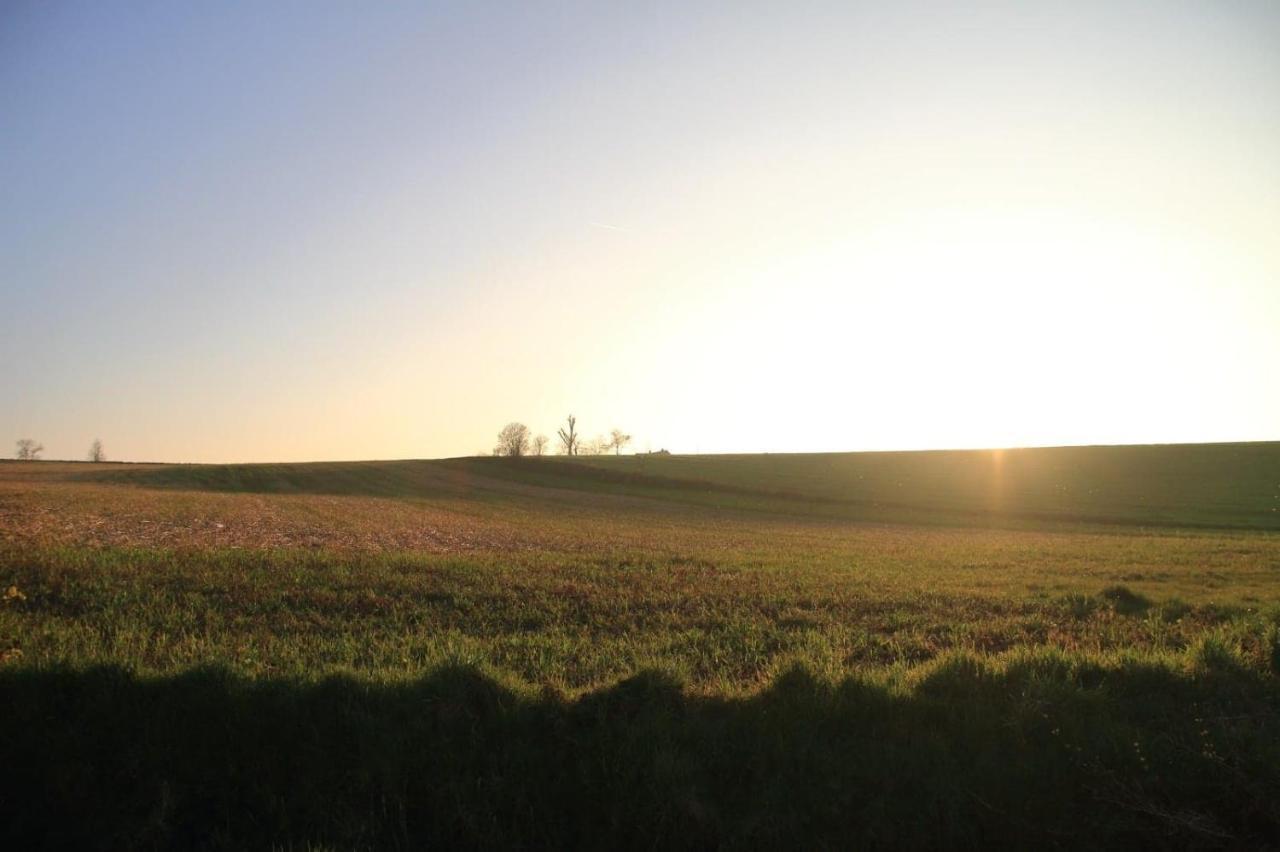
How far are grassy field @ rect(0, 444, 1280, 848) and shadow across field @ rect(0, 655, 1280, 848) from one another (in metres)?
0.02

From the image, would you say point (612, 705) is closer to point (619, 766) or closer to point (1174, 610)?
point (619, 766)

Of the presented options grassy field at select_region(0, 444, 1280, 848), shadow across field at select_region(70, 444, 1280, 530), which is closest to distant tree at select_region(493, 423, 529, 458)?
shadow across field at select_region(70, 444, 1280, 530)

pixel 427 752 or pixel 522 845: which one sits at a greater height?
pixel 427 752

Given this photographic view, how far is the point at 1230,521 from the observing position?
44.2 m

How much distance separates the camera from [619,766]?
6.39m

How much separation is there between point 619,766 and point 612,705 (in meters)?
0.81

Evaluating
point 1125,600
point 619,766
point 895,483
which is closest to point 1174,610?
point 1125,600

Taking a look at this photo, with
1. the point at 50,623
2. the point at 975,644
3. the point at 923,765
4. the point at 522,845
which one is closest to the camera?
the point at 522,845

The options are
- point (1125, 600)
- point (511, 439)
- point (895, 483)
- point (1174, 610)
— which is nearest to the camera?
point (1174, 610)

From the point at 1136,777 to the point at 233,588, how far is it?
1494 cm

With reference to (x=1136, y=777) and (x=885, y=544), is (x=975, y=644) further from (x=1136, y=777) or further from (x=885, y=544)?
(x=885, y=544)

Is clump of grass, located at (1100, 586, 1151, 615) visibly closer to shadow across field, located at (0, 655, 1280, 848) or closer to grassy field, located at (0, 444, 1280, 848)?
grassy field, located at (0, 444, 1280, 848)

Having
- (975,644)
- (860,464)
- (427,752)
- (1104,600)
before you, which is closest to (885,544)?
(1104,600)

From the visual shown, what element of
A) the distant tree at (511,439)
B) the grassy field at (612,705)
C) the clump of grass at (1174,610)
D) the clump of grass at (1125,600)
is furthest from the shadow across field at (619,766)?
the distant tree at (511,439)
